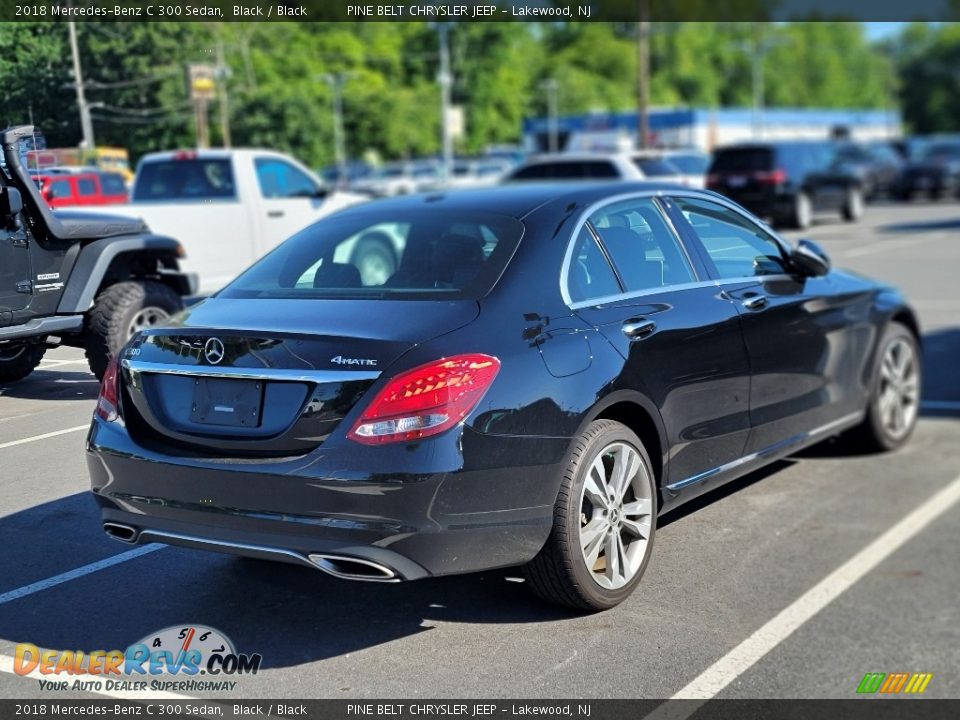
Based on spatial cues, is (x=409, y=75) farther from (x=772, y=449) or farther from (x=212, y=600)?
(x=212, y=600)

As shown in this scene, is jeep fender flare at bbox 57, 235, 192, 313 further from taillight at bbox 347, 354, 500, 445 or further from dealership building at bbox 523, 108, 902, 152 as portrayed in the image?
dealership building at bbox 523, 108, 902, 152

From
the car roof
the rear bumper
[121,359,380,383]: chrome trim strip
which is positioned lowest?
the rear bumper

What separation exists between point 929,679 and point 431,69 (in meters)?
39.0

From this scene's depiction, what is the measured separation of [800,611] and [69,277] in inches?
A: 124

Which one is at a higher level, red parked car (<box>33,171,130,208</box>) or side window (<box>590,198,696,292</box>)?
red parked car (<box>33,171,130,208</box>)

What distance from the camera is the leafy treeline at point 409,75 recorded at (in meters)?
4.50

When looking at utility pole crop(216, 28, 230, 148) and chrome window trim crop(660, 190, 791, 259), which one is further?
utility pole crop(216, 28, 230, 148)

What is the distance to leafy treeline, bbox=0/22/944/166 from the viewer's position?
4496 mm

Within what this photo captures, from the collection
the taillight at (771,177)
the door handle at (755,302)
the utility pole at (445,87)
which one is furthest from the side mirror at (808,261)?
the utility pole at (445,87)

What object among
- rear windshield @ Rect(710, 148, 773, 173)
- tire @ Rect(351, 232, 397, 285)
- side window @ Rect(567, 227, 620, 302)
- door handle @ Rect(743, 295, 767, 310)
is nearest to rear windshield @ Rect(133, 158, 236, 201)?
tire @ Rect(351, 232, 397, 285)

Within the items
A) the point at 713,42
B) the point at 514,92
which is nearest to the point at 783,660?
the point at 514,92

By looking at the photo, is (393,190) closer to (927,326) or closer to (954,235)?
(954,235)

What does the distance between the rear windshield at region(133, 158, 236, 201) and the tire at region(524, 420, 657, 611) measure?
101 inches

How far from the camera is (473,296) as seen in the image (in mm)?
4207
